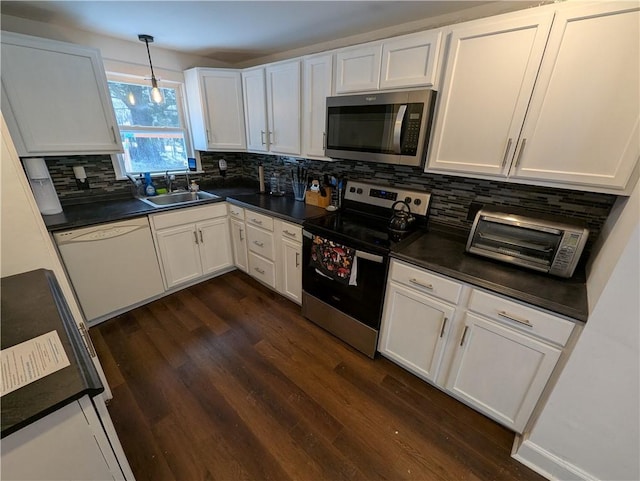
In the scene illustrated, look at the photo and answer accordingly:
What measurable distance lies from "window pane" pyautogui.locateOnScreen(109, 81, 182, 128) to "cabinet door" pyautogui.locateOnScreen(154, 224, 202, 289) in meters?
1.19

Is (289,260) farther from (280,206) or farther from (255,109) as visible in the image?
(255,109)

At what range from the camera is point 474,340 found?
4.83 feet

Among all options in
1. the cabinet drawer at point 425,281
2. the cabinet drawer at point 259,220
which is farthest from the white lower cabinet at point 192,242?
the cabinet drawer at point 425,281

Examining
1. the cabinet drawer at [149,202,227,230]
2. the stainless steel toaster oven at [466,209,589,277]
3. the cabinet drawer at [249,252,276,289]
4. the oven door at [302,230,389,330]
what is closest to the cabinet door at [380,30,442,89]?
the stainless steel toaster oven at [466,209,589,277]

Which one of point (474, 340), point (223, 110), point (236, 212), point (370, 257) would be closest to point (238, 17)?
point (223, 110)

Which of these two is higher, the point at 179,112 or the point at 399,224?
the point at 179,112

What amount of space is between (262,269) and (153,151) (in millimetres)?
1723

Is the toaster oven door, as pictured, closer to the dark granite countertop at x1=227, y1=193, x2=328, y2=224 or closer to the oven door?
the oven door

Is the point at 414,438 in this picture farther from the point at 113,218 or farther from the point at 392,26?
the point at 392,26

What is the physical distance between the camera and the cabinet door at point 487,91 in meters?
1.28

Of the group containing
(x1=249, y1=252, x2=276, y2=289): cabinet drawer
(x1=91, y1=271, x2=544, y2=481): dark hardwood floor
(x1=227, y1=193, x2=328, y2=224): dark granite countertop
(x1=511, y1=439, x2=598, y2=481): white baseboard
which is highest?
(x1=227, y1=193, x2=328, y2=224): dark granite countertop

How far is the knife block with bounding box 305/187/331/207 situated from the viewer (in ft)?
8.05

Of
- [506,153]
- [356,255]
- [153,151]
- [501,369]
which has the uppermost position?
[506,153]

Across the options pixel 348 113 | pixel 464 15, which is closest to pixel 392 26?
pixel 464 15
